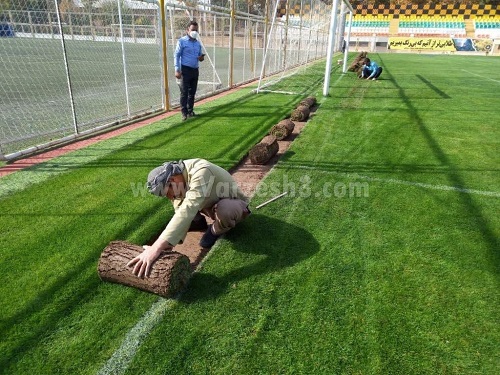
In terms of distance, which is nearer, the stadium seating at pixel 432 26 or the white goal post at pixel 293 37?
the white goal post at pixel 293 37

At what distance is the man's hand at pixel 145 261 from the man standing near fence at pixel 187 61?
20.5ft

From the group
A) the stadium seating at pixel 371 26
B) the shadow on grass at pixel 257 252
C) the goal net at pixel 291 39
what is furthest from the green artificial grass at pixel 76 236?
the stadium seating at pixel 371 26

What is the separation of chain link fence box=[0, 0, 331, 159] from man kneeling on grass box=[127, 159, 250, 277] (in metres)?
4.15

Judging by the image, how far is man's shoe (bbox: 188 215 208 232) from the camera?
393 cm

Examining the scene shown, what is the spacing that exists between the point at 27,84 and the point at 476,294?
1458 centimetres

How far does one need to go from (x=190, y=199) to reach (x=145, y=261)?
60cm

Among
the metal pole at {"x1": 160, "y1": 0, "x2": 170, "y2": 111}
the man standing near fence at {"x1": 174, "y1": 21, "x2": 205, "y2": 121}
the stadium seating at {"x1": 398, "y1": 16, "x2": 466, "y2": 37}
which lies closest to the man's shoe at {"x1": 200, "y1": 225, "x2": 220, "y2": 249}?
the man standing near fence at {"x1": 174, "y1": 21, "x2": 205, "y2": 121}

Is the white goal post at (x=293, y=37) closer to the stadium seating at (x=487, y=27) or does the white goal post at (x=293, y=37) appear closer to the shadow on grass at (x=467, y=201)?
the shadow on grass at (x=467, y=201)

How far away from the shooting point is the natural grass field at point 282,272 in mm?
2430

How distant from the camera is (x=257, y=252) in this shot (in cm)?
355

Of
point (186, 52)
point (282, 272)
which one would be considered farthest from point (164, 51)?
point (282, 272)

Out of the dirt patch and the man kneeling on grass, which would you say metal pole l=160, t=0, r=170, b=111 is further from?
the man kneeling on grass

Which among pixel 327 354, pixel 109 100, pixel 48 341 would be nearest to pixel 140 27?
pixel 109 100

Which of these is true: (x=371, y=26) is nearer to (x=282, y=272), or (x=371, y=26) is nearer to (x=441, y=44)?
(x=441, y=44)
